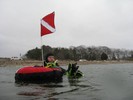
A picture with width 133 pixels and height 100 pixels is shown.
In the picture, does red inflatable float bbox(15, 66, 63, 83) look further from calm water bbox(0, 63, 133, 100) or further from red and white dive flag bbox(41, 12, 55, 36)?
red and white dive flag bbox(41, 12, 55, 36)

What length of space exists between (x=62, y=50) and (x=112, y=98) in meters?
135

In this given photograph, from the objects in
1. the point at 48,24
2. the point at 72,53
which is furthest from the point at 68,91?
the point at 72,53

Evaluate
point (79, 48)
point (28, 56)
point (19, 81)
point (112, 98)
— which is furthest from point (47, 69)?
point (79, 48)

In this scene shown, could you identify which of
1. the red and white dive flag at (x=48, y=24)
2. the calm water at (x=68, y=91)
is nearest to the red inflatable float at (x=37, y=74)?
the calm water at (x=68, y=91)

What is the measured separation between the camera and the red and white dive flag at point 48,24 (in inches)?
672

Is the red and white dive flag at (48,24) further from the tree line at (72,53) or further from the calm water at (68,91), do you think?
the tree line at (72,53)

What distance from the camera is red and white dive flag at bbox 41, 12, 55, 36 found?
56.0 feet

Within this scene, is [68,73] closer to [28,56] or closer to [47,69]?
[47,69]

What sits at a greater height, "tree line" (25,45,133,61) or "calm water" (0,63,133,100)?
"tree line" (25,45,133,61)

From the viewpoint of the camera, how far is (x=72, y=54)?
151 meters

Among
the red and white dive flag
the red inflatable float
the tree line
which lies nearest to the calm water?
the red inflatable float

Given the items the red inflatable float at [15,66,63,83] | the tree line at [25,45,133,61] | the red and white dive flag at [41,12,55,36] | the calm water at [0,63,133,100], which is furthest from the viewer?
the tree line at [25,45,133,61]

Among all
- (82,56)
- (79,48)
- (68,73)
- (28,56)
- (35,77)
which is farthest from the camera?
(79,48)

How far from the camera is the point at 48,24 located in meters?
17.1
